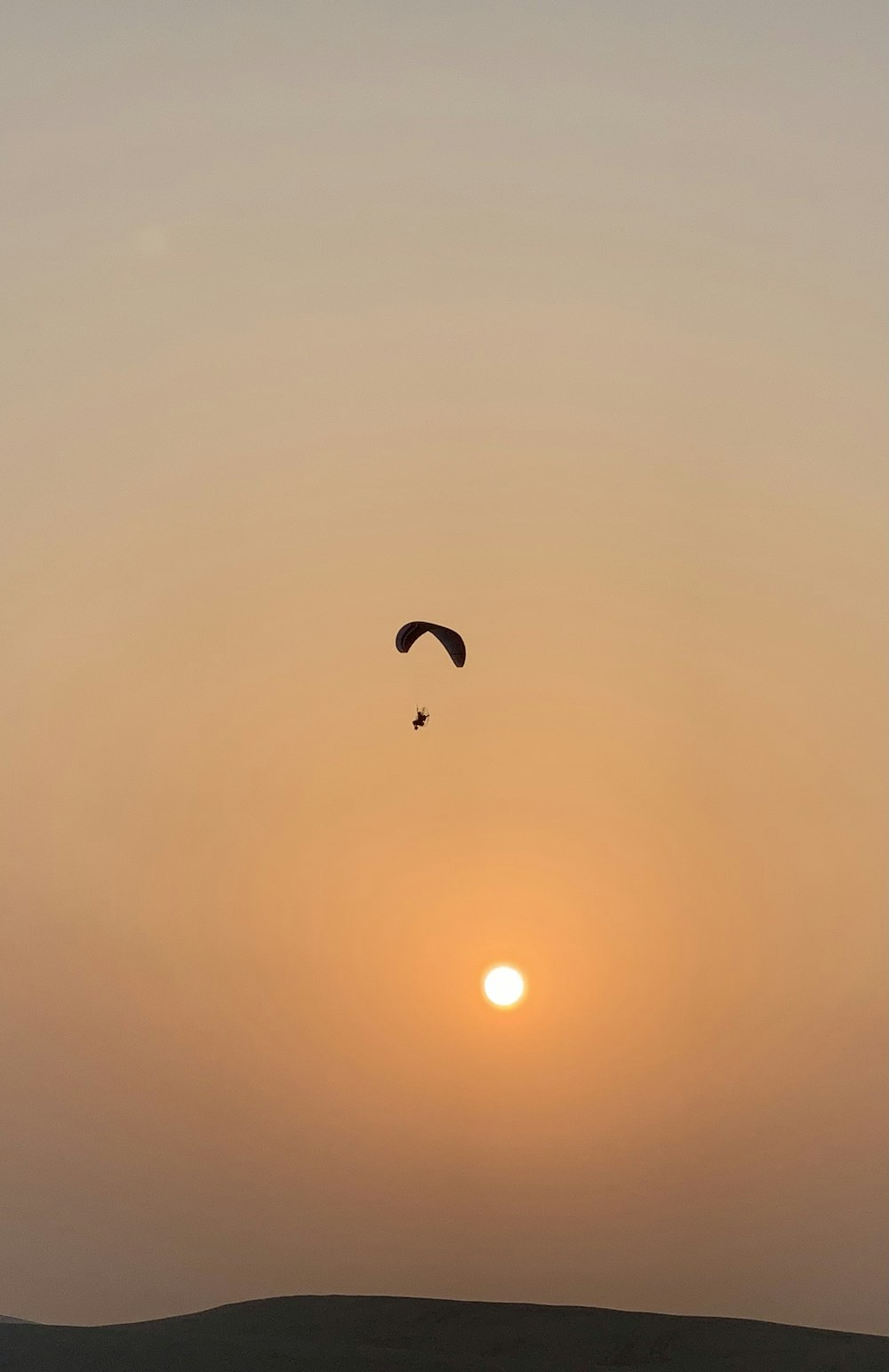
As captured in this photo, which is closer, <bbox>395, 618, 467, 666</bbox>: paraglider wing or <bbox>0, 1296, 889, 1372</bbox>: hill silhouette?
<bbox>395, 618, 467, 666</bbox>: paraglider wing

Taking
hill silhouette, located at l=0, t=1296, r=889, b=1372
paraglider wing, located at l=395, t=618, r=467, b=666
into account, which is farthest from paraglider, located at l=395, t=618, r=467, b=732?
hill silhouette, located at l=0, t=1296, r=889, b=1372

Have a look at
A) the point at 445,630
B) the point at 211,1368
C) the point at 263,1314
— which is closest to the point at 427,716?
the point at 445,630

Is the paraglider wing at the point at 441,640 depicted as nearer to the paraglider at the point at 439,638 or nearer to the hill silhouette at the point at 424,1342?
the paraglider at the point at 439,638

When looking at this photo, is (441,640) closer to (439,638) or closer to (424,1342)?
(439,638)

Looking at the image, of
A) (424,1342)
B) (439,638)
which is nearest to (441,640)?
(439,638)

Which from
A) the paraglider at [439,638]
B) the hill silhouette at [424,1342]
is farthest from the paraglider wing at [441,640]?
the hill silhouette at [424,1342]

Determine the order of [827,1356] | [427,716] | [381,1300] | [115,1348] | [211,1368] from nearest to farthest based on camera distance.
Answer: [427,716] < [211,1368] < [115,1348] < [827,1356] < [381,1300]

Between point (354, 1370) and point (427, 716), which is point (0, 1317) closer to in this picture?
point (354, 1370)

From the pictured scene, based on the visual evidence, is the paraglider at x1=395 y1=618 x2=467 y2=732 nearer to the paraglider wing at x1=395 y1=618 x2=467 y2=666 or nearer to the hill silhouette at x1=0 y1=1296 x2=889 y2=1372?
the paraglider wing at x1=395 y1=618 x2=467 y2=666
